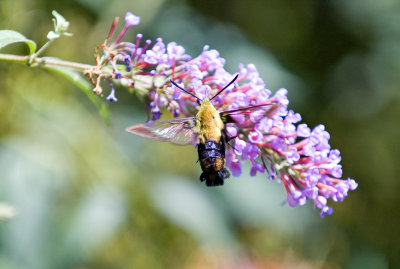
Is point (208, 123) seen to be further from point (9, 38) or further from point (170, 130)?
point (9, 38)

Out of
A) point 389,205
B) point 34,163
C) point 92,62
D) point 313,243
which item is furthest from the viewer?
point 389,205

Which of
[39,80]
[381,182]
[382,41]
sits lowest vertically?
→ [39,80]

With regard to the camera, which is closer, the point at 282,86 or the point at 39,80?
the point at 39,80

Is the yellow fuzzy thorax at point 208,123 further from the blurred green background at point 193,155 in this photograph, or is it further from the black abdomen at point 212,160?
the blurred green background at point 193,155

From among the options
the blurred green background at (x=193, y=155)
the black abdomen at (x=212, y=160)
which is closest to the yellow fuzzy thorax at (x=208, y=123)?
the black abdomen at (x=212, y=160)

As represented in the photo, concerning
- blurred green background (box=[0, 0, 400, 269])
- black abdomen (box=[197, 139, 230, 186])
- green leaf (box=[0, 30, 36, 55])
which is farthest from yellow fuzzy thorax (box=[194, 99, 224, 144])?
blurred green background (box=[0, 0, 400, 269])

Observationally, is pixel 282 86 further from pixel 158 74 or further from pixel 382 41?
pixel 158 74

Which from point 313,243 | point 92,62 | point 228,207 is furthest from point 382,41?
point 92,62

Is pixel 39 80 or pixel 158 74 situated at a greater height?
pixel 39 80
